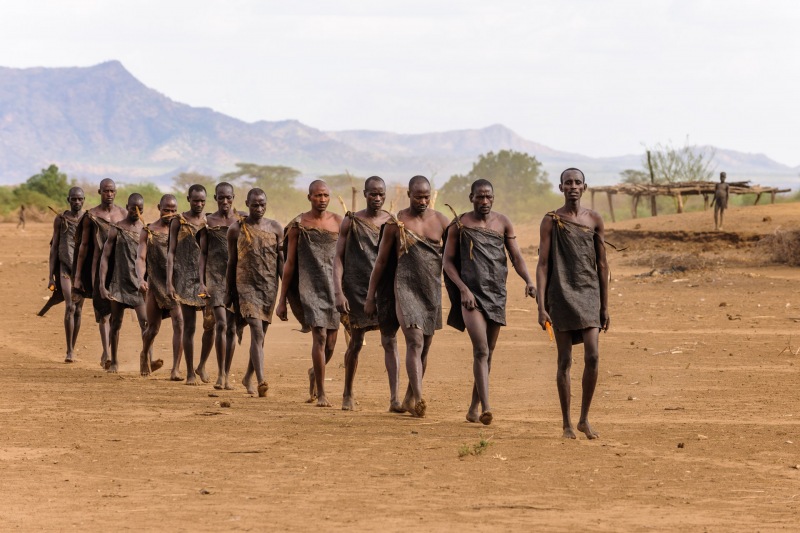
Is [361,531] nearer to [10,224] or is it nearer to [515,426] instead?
[515,426]

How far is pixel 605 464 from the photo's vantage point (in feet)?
28.5

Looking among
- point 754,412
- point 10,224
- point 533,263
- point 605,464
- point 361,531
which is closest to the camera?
point 361,531

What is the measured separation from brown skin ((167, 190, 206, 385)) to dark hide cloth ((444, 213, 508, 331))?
154 inches

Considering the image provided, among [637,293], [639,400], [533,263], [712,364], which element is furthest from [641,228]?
[639,400]

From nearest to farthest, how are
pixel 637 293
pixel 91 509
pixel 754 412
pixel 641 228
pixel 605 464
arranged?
pixel 91 509, pixel 605 464, pixel 754 412, pixel 637 293, pixel 641 228

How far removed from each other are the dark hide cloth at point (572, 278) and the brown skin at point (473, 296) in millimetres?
302

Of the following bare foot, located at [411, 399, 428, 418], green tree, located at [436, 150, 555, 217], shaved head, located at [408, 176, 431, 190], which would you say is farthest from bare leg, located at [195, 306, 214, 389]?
green tree, located at [436, 150, 555, 217]

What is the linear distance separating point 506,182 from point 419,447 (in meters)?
106

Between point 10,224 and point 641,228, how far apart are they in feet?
84.9

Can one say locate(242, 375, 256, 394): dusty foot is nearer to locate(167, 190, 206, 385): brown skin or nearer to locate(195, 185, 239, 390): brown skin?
locate(195, 185, 239, 390): brown skin

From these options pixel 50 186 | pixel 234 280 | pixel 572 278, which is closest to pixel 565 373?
pixel 572 278

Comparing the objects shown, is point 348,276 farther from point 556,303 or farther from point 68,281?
point 68,281

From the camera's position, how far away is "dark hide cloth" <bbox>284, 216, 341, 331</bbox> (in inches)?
459

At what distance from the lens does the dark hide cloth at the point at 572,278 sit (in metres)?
9.62
